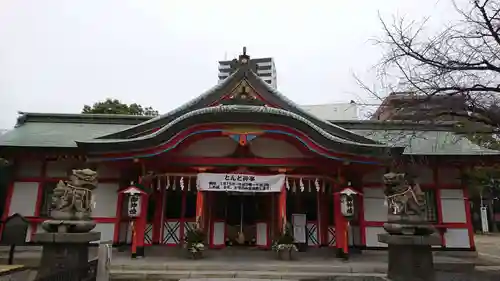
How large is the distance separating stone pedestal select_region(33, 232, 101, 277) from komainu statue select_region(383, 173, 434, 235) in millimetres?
6749

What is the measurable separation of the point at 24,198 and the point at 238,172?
7.79 metres

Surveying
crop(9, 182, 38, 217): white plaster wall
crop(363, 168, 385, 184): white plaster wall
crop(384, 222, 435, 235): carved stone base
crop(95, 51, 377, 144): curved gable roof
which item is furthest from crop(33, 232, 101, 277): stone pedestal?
crop(363, 168, 385, 184): white plaster wall

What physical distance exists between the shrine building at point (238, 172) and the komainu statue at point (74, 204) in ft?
10.1

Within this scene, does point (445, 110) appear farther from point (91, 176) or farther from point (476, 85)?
point (91, 176)

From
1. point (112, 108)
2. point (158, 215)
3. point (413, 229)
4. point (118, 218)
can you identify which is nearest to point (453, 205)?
point (413, 229)

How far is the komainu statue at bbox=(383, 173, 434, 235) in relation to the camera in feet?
25.1

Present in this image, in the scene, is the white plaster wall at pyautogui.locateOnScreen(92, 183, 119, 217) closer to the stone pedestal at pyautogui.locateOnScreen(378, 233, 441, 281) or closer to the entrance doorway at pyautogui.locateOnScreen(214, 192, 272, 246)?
the entrance doorway at pyautogui.locateOnScreen(214, 192, 272, 246)

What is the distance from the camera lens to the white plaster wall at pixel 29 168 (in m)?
12.5

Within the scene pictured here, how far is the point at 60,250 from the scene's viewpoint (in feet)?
23.0

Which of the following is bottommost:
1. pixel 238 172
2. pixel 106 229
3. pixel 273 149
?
pixel 106 229

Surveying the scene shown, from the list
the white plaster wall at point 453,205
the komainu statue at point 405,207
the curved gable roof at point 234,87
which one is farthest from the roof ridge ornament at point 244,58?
the white plaster wall at point 453,205

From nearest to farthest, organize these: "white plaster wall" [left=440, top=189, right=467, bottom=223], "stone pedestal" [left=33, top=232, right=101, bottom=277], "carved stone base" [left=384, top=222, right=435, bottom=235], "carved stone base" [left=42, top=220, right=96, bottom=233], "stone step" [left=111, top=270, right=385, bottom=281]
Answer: "stone pedestal" [left=33, top=232, right=101, bottom=277], "carved stone base" [left=42, top=220, right=96, bottom=233], "carved stone base" [left=384, top=222, right=435, bottom=235], "stone step" [left=111, top=270, right=385, bottom=281], "white plaster wall" [left=440, top=189, right=467, bottom=223]

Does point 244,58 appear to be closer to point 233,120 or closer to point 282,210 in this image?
point 233,120

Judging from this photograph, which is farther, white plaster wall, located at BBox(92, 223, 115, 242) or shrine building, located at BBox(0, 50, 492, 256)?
white plaster wall, located at BBox(92, 223, 115, 242)
